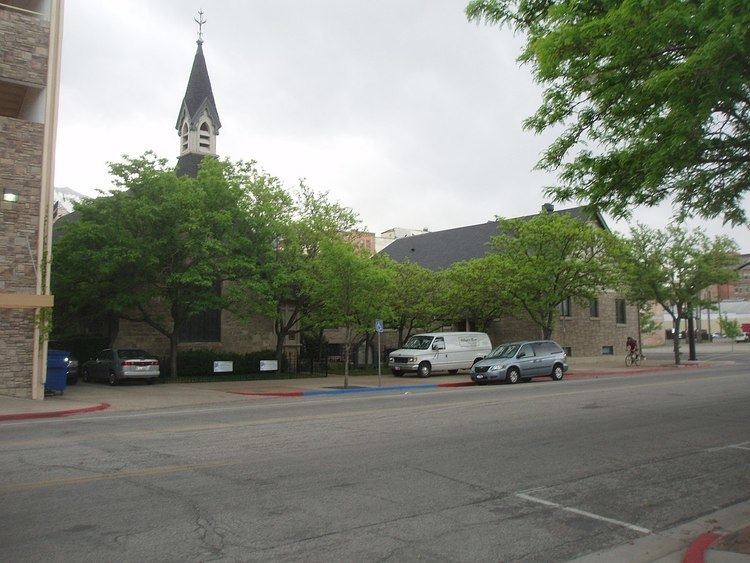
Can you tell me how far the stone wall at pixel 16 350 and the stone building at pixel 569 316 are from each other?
70.6ft

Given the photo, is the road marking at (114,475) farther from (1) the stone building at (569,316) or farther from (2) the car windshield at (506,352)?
(1) the stone building at (569,316)

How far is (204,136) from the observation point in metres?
40.6

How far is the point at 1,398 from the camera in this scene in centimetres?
1781

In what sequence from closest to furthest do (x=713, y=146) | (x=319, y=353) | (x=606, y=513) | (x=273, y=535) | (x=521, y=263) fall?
(x=273, y=535), (x=606, y=513), (x=713, y=146), (x=521, y=263), (x=319, y=353)

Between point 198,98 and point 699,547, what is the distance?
134 feet

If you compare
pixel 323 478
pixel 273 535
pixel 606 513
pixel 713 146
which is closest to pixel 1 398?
pixel 323 478

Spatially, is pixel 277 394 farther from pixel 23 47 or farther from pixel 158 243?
pixel 23 47

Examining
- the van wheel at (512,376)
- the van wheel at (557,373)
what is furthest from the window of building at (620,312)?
the van wheel at (512,376)

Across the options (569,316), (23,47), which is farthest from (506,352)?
(23,47)

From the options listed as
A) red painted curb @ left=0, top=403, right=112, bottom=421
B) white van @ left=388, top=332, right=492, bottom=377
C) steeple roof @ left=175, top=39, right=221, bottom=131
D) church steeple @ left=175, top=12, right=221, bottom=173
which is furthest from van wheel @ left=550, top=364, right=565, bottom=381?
steeple roof @ left=175, top=39, right=221, bottom=131

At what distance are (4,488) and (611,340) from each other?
40.5m

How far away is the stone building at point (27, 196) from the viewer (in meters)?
18.3

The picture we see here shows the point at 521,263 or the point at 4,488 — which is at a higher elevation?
the point at 521,263

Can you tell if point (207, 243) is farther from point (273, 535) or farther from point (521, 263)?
point (273, 535)
